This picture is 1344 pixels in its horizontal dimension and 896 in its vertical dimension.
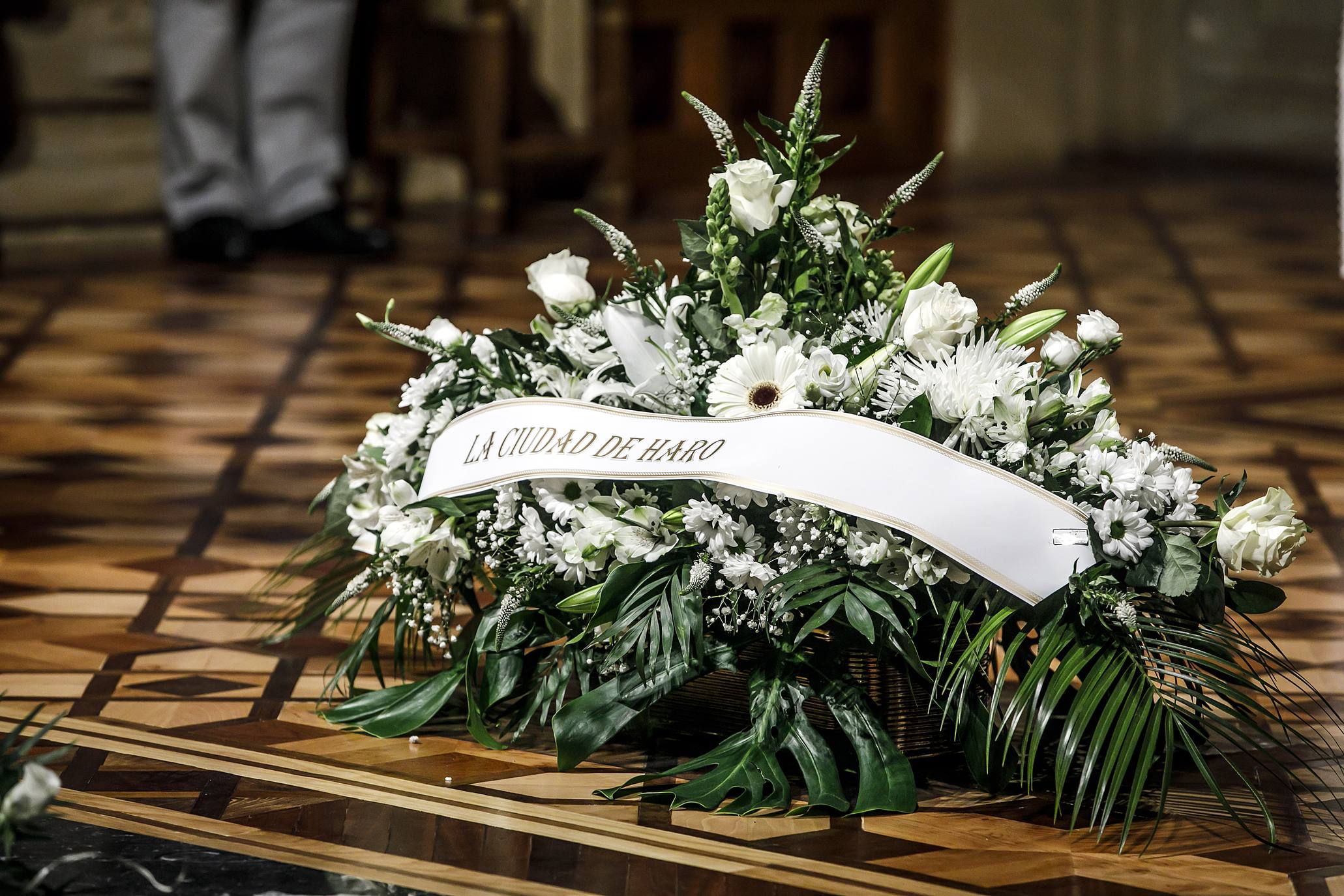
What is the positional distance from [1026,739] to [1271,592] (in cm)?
28

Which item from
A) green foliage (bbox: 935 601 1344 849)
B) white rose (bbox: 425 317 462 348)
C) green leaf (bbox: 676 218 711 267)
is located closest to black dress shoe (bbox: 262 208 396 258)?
white rose (bbox: 425 317 462 348)

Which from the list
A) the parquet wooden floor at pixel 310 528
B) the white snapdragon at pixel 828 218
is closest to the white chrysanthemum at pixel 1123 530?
the parquet wooden floor at pixel 310 528

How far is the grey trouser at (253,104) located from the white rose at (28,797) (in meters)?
3.69

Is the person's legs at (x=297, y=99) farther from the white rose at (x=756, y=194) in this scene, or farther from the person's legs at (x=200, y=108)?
the white rose at (x=756, y=194)

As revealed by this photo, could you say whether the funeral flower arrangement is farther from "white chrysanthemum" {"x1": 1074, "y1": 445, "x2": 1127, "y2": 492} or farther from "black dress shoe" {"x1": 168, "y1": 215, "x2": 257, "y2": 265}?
"black dress shoe" {"x1": 168, "y1": 215, "x2": 257, "y2": 265}

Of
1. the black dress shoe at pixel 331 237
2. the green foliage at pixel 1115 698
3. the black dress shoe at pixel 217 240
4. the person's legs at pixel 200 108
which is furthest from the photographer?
the black dress shoe at pixel 331 237

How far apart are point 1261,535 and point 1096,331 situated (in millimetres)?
249

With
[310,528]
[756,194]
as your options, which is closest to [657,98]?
[310,528]

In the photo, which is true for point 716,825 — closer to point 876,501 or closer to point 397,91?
point 876,501

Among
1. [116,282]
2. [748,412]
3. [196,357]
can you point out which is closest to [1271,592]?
[748,412]

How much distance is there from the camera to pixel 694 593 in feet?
5.07

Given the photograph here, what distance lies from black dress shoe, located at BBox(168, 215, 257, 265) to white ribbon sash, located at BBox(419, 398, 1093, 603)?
11.0 feet

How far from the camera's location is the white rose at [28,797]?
121cm

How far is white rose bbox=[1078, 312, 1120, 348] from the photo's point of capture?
1623 mm
